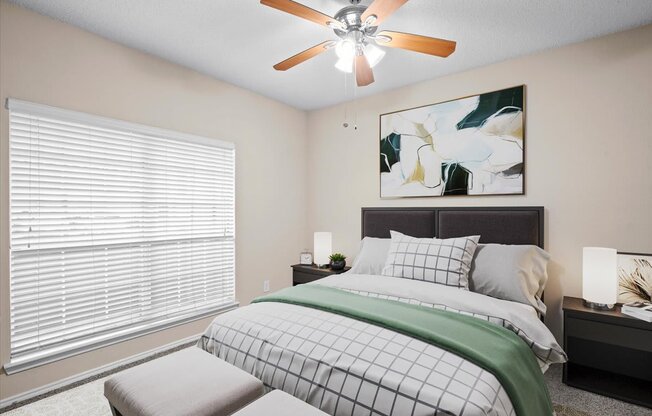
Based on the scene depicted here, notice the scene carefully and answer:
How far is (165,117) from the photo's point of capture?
2.92m

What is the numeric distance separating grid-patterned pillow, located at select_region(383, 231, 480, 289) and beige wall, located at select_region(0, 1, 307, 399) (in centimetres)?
A: 164

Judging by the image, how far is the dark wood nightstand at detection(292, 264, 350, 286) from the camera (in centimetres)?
357

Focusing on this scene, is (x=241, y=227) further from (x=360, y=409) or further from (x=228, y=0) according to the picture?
(x=360, y=409)

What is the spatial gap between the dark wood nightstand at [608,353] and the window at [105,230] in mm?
2952

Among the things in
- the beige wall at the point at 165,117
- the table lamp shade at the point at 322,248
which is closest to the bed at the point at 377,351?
the table lamp shade at the point at 322,248

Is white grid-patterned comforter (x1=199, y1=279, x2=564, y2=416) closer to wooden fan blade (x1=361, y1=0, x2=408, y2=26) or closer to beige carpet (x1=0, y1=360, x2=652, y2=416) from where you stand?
beige carpet (x1=0, y1=360, x2=652, y2=416)

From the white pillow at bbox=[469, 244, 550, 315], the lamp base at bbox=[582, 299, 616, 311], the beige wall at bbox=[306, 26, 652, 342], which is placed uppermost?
the beige wall at bbox=[306, 26, 652, 342]

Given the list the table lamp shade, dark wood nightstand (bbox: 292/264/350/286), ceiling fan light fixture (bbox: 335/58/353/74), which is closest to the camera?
ceiling fan light fixture (bbox: 335/58/353/74)

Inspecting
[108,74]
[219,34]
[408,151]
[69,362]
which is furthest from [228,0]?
[69,362]

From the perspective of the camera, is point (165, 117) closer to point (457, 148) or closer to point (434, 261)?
point (434, 261)

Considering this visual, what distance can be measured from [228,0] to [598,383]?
355cm

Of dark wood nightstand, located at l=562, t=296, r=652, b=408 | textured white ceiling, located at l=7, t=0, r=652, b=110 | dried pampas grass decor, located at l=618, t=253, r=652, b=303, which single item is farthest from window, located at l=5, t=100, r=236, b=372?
dried pampas grass decor, located at l=618, t=253, r=652, b=303

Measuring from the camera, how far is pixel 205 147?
325 cm

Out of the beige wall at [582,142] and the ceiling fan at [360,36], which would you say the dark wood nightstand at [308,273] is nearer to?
the beige wall at [582,142]
